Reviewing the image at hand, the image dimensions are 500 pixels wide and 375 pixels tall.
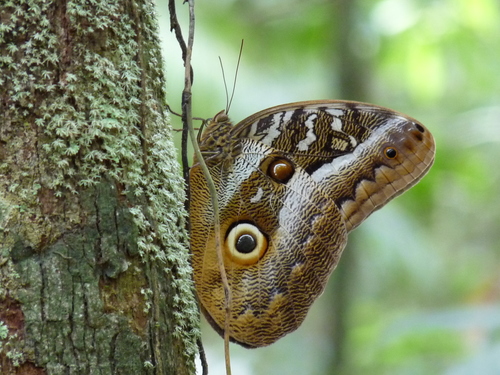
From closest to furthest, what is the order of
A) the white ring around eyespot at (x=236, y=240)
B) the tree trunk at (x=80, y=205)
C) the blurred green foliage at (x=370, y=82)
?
the tree trunk at (x=80, y=205)
the white ring around eyespot at (x=236, y=240)
the blurred green foliage at (x=370, y=82)

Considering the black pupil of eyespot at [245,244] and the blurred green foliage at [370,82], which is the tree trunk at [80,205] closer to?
the black pupil of eyespot at [245,244]

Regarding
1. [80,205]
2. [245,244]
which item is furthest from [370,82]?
[80,205]

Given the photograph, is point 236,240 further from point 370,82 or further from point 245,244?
point 370,82

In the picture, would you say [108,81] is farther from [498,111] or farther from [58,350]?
[498,111]

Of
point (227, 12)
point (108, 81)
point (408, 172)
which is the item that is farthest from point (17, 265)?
point (227, 12)

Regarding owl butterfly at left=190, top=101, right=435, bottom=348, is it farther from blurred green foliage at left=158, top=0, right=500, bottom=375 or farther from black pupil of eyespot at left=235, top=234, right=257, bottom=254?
blurred green foliage at left=158, top=0, right=500, bottom=375

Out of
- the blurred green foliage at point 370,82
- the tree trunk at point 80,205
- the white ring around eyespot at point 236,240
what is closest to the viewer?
the tree trunk at point 80,205

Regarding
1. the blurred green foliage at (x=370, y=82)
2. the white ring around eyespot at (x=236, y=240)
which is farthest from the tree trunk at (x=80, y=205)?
the blurred green foliage at (x=370, y=82)
